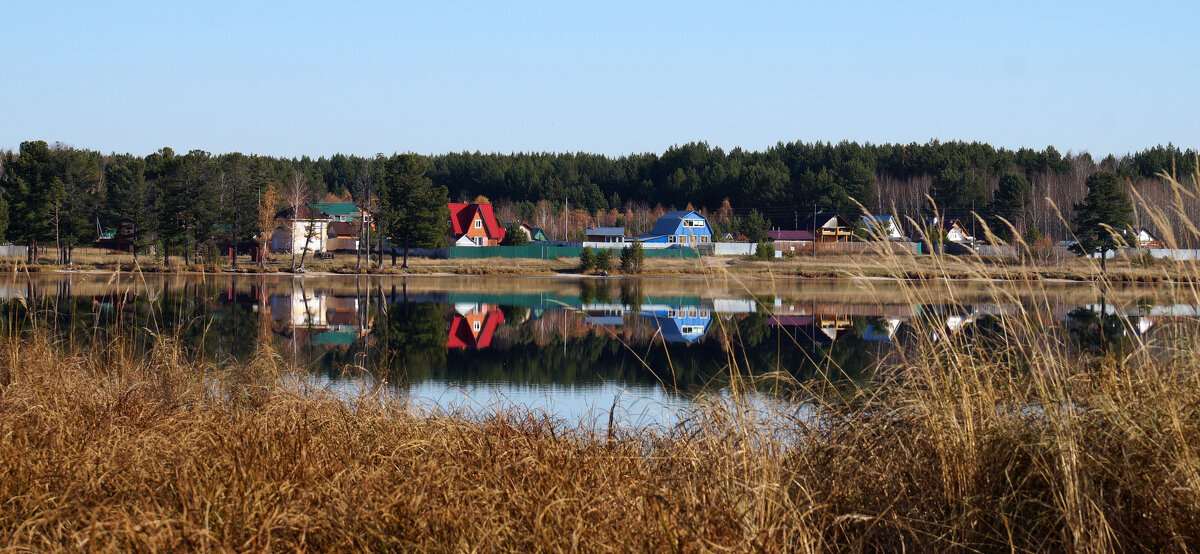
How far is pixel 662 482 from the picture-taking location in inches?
155

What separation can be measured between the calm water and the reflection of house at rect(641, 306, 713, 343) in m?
0.06

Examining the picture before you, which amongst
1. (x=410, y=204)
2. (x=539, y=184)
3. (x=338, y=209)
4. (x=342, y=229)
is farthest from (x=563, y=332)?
(x=539, y=184)

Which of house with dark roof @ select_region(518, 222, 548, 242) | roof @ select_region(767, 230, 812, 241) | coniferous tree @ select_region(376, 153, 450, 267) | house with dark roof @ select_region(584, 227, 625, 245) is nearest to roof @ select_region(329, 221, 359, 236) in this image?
house with dark roof @ select_region(518, 222, 548, 242)

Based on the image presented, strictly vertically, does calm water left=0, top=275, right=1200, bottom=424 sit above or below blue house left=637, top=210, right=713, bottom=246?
below

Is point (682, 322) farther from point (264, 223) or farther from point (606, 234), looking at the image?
point (606, 234)

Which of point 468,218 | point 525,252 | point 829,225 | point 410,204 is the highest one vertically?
point 410,204

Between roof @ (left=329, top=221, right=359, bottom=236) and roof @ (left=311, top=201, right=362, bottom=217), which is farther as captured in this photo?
roof @ (left=311, top=201, right=362, bottom=217)

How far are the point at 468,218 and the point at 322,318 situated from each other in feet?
173

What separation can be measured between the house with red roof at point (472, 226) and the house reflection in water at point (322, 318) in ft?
140

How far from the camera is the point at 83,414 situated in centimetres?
516

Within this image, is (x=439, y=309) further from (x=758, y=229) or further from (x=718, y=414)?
(x=758, y=229)

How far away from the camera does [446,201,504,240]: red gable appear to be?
239 feet

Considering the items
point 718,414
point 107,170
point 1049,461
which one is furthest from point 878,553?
point 107,170

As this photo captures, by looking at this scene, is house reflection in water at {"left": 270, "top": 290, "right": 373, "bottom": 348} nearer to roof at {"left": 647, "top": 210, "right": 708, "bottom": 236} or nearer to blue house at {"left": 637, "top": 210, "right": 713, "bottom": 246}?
blue house at {"left": 637, "top": 210, "right": 713, "bottom": 246}
